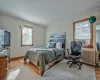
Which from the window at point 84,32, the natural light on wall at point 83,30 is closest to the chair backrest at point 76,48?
the window at point 84,32

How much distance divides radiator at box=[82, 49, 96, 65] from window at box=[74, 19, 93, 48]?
0.89 feet

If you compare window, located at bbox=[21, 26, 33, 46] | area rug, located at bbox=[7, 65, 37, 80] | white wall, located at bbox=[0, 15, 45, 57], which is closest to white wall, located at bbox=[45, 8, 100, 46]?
window, located at bbox=[21, 26, 33, 46]

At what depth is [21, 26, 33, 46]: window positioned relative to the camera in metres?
5.03

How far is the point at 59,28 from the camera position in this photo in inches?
203

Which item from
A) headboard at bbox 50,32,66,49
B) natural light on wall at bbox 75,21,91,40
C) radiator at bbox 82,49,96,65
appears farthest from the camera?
headboard at bbox 50,32,66,49

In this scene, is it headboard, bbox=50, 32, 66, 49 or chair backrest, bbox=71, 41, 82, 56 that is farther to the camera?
headboard, bbox=50, 32, 66, 49

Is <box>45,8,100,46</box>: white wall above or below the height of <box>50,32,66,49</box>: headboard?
above

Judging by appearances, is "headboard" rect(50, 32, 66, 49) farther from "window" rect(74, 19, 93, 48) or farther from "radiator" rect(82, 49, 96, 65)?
"radiator" rect(82, 49, 96, 65)

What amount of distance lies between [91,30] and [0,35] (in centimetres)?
405

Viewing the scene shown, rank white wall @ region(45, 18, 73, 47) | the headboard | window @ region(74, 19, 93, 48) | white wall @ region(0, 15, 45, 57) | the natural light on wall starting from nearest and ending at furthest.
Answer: window @ region(74, 19, 93, 48), the natural light on wall, white wall @ region(0, 15, 45, 57), white wall @ region(45, 18, 73, 47), the headboard

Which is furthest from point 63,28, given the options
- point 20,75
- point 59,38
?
point 20,75

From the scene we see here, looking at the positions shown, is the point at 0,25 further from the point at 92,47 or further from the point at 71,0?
the point at 92,47

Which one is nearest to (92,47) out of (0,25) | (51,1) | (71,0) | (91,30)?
(91,30)

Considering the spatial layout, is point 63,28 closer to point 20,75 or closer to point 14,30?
point 14,30
